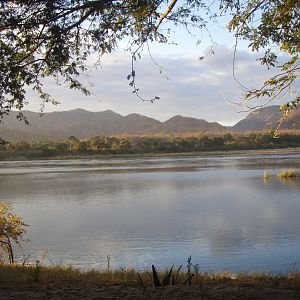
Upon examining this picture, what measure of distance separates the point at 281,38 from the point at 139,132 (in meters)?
117

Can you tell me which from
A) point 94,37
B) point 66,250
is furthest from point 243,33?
point 66,250

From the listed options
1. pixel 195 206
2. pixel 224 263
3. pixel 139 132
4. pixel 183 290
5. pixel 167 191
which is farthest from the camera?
pixel 139 132

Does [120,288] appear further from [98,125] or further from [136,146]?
[98,125]

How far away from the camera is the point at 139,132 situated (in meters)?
124

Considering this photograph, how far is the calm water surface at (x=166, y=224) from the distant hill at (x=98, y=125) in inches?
3635

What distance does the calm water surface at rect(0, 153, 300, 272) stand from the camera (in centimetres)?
954

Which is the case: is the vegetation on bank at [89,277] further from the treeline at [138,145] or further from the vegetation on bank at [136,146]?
the treeline at [138,145]

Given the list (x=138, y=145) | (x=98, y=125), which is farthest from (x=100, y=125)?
(x=138, y=145)

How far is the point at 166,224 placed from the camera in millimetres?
13242

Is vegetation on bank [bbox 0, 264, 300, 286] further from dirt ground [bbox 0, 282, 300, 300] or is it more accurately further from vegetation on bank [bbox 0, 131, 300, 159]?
vegetation on bank [bbox 0, 131, 300, 159]

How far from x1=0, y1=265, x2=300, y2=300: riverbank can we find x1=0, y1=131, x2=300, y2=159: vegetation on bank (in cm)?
5500

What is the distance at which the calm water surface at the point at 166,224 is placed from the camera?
954 cm

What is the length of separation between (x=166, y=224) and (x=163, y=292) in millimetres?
8275

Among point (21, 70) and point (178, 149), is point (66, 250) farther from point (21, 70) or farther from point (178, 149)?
point (178, 149)
